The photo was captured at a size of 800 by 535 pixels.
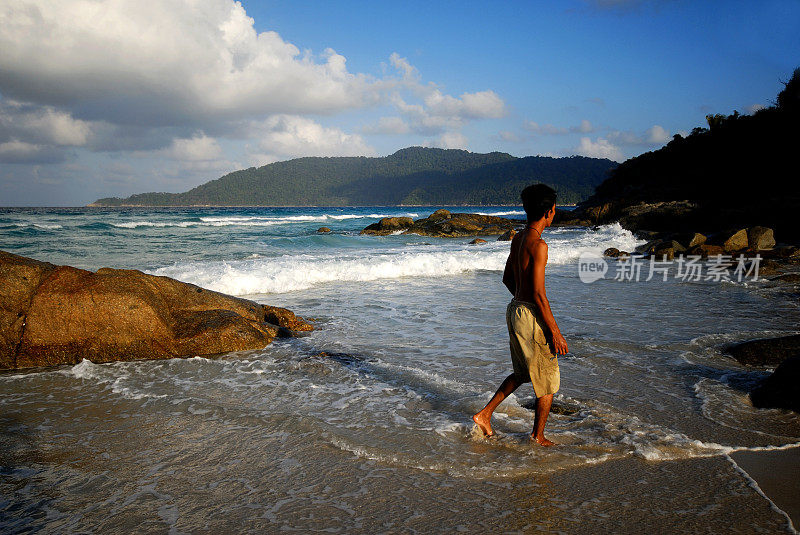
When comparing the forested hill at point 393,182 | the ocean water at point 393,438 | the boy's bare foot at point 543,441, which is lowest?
the ocean water at point 393,438

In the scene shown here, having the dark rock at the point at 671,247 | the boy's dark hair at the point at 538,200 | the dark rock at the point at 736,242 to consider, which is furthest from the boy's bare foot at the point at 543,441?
the dark rock at the point at 736,242

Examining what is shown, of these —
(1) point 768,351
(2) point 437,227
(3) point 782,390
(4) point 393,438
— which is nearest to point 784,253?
(1) point 768,351

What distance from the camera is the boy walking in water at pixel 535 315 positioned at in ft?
10.6

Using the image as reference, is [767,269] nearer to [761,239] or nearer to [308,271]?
[761,239]

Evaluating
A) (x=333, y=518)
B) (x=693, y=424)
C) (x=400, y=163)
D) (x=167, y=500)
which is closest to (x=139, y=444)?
(x=167, y=500)

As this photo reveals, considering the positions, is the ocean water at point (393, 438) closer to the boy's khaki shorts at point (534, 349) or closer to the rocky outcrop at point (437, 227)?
the boy's khaki shorts at point (534, 349)

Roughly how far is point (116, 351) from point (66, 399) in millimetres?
1176

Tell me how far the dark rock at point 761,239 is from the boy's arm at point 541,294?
1799 centimetres

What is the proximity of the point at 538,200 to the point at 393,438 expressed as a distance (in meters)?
2.09

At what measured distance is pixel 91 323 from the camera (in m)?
5.52

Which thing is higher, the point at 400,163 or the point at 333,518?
the point at 400,163

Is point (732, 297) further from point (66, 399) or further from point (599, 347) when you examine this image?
point (66, 399)

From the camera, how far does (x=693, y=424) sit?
3783 millimetres

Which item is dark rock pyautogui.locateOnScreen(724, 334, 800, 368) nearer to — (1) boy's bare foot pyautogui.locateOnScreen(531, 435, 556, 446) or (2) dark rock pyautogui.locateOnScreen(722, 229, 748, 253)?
(1) boy's bare foot pyautogui.locateOnScreen(531, 435, 556, 446)
